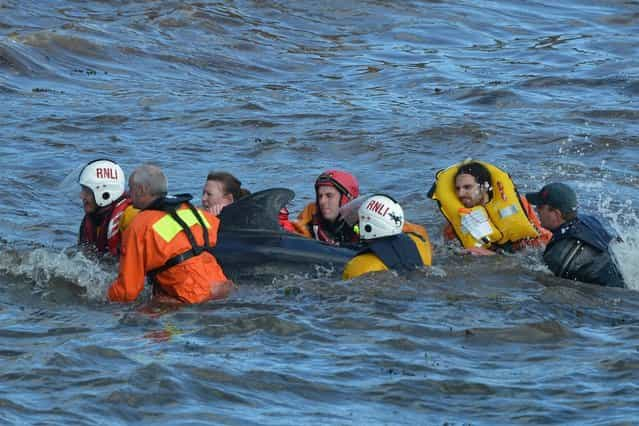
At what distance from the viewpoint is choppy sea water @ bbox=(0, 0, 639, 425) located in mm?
7820

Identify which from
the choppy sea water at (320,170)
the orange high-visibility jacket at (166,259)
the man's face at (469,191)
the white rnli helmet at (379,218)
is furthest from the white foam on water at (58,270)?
the man's face at (469,191)

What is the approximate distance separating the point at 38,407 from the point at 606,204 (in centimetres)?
833

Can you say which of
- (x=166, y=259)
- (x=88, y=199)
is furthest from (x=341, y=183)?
(x=166, y=259)

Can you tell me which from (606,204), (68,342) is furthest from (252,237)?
(606,204)

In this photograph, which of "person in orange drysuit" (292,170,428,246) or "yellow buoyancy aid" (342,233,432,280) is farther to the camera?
"person in orange drysuit" (292,170,428,246)

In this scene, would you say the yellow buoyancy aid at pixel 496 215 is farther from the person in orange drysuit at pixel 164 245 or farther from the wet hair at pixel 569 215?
the person in orange drysuit at pixel 164 245

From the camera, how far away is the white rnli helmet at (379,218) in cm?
968

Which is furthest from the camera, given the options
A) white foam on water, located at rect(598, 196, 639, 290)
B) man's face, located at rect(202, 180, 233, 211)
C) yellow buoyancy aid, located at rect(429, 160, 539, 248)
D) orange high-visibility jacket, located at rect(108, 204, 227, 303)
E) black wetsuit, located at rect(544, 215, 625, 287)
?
yellow buoyancy aid, located at rect(429, 160, 539, 248)

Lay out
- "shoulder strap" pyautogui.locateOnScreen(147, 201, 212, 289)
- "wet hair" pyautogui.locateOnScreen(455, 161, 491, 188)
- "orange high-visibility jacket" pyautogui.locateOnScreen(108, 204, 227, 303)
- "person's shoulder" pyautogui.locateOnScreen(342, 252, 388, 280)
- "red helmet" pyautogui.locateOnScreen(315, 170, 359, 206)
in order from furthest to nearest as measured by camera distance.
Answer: "wet hair" pyautogui.locateOnScreen(455, 161, 491, 188), "red helmet" pyautogui.locateOnScreen(315, 170, 359, 206), "person's shoulder" pyautogui.locateOnScreen(342, 252, 388, 280), "shoulder strap" pyautogui.locateOnScreen(147, 201, 212, 289), "orange high-visibility jacket" pyautogui.locateOnScreen(108, 204, 227, 303)

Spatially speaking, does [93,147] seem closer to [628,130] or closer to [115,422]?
[628,130]

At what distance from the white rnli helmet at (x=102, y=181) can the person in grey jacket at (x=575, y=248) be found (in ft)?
12.0

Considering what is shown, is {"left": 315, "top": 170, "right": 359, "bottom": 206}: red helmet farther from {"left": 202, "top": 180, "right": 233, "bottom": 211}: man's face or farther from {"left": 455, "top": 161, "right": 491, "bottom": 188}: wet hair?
{"left": 455, "top": 161, "right": 491, "bottom": 188}: wet hair

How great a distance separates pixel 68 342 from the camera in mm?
8750

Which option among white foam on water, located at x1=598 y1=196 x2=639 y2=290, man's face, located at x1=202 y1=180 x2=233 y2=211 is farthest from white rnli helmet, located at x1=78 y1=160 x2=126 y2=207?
white foam on water, located at x1=598 y1=196 x2=639 y2=290
